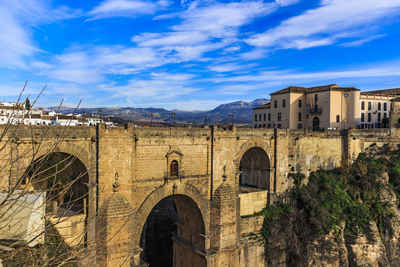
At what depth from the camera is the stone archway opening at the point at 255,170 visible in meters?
26.0

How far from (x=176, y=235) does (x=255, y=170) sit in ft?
30.2

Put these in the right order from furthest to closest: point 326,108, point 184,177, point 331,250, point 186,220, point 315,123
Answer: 1. point 315,123
2. point 326,108
3. point 331,250
4. point 186,220
5. point 184,177

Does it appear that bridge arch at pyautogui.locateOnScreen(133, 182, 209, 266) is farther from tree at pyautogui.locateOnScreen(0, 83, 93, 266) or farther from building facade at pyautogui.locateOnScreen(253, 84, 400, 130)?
building facade at pyautogui.locateOnScreen(253, 84, 400, 130)

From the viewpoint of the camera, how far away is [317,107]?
3984cm

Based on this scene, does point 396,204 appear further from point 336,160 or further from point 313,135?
point 313,135

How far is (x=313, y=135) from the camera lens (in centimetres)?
2878

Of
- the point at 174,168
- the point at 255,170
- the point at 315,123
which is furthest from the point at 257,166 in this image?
the point at 315,123

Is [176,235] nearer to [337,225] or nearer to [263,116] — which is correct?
[337,225]

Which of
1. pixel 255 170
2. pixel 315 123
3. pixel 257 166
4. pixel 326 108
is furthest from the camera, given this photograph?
pixel 315 123

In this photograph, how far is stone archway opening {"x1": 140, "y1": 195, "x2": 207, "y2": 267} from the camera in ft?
71.3

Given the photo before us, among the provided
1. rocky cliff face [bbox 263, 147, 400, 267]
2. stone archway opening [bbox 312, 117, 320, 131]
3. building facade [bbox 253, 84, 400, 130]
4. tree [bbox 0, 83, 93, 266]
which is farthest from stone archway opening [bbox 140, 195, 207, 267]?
stone archway opening [bbox 312, 117, 320, 131]

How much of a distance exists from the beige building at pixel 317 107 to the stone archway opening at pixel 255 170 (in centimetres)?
1504

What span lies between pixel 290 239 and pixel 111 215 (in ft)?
50.9

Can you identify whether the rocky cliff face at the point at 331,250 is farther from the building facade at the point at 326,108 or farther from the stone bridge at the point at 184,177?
the building facade at the point at 326,108
